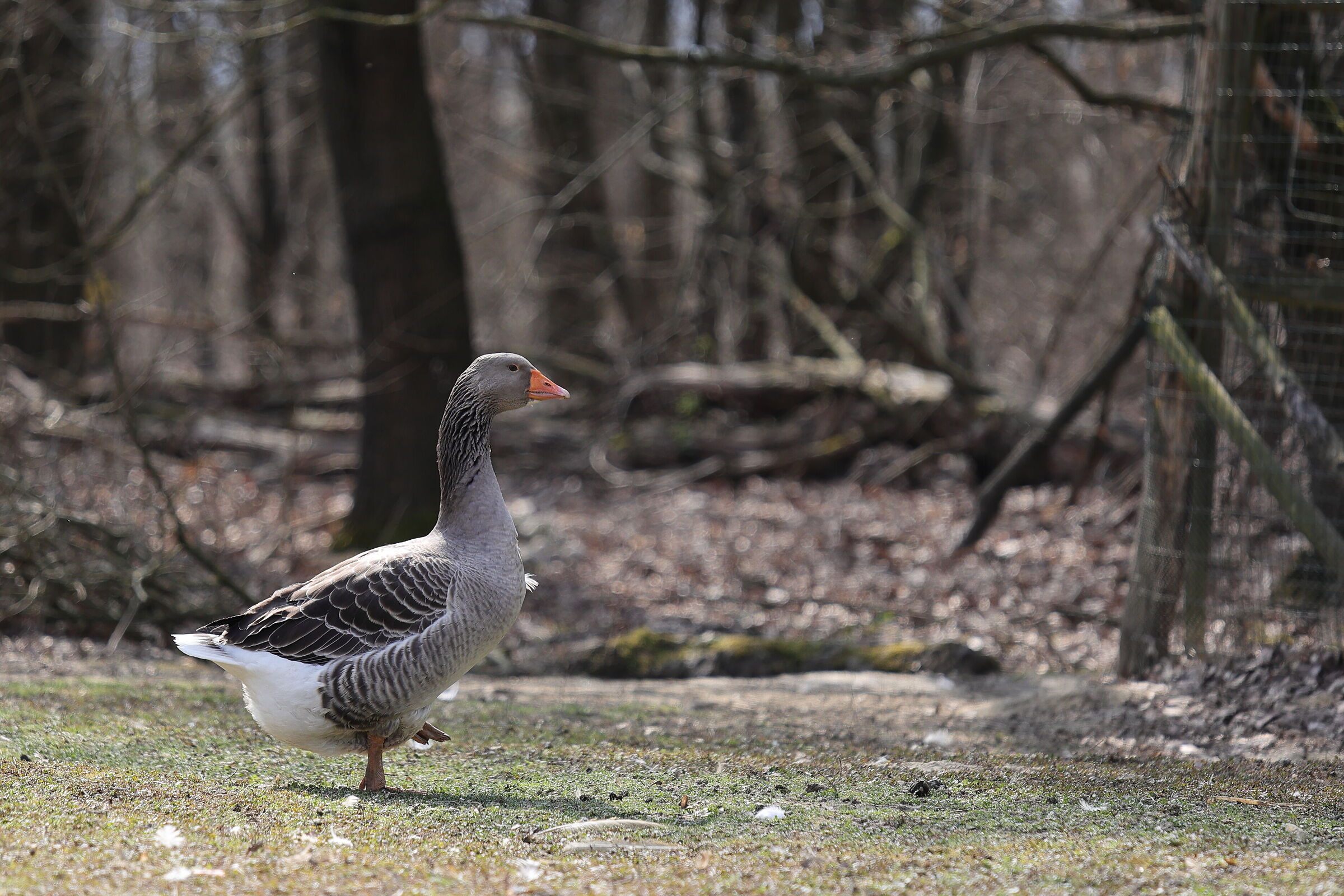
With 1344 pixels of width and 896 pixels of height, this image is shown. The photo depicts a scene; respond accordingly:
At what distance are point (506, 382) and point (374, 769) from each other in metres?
1.76

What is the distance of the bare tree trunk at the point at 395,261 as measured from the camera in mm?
10719

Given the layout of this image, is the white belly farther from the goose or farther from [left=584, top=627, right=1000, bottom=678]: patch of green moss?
[left=584, top=627, right=1000, bottom=678]: patch of green moss

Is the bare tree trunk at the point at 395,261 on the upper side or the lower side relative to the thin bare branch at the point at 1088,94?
lower

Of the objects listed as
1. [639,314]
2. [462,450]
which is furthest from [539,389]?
[639,314]

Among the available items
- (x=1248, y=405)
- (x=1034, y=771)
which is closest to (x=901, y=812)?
(x=1034, y=771)

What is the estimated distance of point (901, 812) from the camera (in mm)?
4430

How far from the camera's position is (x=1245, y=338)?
645 centimetres

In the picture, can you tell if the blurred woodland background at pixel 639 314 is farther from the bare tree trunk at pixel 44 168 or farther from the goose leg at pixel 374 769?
the goose leg at pixel 374 769

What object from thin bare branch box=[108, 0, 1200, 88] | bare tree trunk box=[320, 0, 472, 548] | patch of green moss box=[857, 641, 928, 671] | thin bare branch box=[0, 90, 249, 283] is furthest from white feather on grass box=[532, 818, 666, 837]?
thin bare branch box=[0, 90, 249, 283]

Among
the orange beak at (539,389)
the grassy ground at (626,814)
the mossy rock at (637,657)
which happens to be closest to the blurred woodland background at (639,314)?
the mossy rock at (637,657)

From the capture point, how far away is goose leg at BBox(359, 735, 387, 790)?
15.3 feet

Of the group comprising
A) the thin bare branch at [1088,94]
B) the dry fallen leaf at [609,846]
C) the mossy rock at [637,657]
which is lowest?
the mossy rock at [637,657]

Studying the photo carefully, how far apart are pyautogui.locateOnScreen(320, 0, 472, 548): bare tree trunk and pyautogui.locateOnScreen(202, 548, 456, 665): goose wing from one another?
19.2ft

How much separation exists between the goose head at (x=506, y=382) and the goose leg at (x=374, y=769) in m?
1.55
